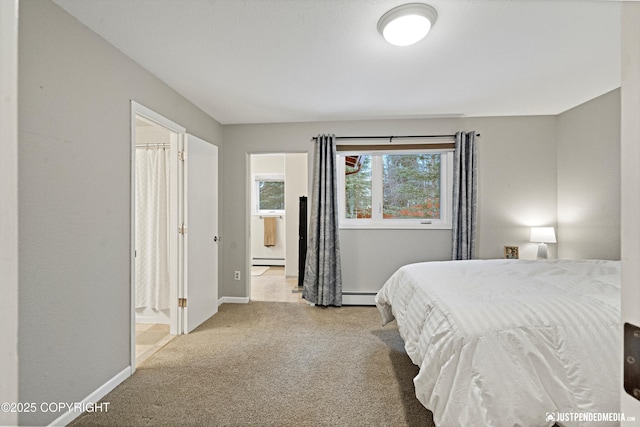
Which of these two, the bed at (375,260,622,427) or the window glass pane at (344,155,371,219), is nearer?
the bed at (375,260,622,427)

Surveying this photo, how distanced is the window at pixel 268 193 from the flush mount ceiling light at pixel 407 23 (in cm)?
516

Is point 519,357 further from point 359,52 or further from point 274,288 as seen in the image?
point 274,288

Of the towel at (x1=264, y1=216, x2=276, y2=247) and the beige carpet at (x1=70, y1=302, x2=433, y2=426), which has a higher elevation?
the towel at (x1=264, y1=216, x2=276, y2=247)

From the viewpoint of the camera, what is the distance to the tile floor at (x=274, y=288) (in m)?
4.25

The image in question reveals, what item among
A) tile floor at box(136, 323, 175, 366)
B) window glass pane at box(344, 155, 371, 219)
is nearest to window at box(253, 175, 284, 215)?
window glass pane at box(344, 155, 371, 219)

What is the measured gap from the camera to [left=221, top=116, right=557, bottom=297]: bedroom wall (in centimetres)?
369

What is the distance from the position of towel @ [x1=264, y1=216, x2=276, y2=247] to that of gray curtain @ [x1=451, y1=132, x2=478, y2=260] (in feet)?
13.3

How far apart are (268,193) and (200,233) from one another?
3731 mm

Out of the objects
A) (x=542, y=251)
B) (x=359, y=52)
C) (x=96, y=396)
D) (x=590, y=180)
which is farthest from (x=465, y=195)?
(x=96, y=396)

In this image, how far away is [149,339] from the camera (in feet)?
9.55

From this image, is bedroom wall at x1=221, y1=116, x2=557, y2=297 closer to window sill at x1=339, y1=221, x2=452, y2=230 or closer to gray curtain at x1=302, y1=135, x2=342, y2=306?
window sill at x1=339, y1=221, x2=452, y2=230

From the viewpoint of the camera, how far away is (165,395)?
200 cm
